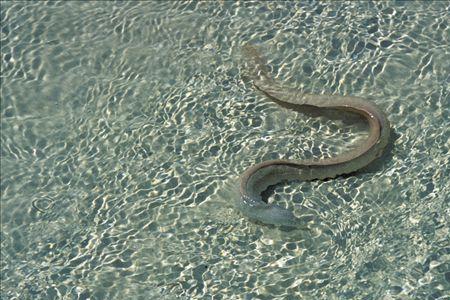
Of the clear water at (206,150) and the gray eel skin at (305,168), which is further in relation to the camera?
the gray eel skin at (305,168)

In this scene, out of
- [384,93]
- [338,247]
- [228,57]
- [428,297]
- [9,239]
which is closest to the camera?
[428,297]

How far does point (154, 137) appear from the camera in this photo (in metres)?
4.54

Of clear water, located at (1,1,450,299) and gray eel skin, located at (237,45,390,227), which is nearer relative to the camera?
clear water, located at (1,1,450,299)

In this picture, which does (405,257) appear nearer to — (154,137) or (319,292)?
(319,292)

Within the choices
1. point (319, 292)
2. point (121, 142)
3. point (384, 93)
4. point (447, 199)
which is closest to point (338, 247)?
point (319, 292)

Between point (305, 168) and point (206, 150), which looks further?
point (206, 150)

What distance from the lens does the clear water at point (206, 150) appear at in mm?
3812

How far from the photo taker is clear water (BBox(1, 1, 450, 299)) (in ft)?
12.5

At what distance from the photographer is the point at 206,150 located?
4.41m

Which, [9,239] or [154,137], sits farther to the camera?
[154,137]

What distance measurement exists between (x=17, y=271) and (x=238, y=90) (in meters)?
1.67

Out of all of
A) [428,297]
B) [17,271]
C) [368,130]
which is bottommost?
[17,271]

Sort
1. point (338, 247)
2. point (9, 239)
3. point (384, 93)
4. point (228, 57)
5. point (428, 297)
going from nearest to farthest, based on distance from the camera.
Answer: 1. point (428, 297)
2. point (338, 247)
3. point (9, 239)
4. point (384, 93)
5. point (228, 57)

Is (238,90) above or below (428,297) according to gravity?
above
